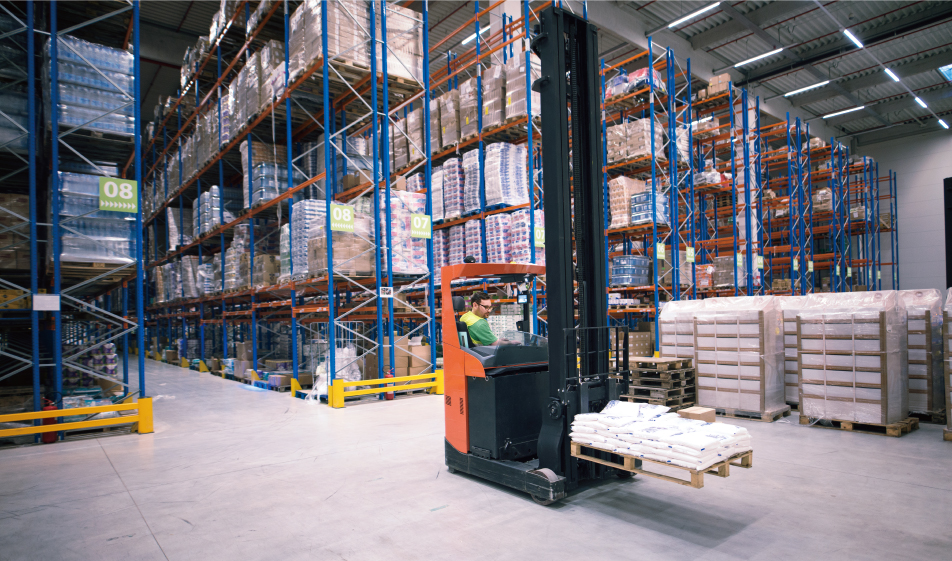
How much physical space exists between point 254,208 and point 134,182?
5.04 meters

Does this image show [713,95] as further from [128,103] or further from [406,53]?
[128,103]

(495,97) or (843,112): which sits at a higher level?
(843,112)

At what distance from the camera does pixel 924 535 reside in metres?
3.20

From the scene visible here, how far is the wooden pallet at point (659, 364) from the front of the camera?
7105 millimetres

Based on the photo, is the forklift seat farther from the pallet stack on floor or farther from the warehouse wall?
the warehouse wall

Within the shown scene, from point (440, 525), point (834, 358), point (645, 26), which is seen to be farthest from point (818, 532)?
point (645, 26)

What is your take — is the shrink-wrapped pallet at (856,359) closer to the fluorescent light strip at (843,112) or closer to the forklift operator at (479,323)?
the forklift operator at (479,323)

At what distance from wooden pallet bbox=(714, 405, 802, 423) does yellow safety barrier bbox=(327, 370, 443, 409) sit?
444 cm

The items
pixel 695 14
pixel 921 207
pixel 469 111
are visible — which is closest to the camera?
pixel 469 111

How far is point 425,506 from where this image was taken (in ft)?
12.6

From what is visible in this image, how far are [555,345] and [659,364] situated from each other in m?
3.66

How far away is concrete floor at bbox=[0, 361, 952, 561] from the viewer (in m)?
3.15

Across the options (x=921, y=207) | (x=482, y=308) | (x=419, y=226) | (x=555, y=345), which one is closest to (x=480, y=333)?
(x=482, y=308)

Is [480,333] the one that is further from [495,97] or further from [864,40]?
[864,40]
